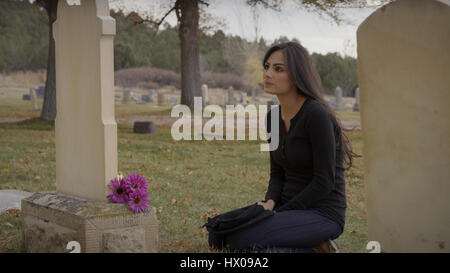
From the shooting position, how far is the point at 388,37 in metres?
3.91

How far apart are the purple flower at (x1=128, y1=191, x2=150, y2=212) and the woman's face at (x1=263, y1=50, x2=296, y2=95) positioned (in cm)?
125

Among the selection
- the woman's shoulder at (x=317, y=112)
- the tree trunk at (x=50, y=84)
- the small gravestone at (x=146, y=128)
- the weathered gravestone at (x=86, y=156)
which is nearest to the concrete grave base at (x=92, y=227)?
the weathered gravestone at (x=86, y=156)

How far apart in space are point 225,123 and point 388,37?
13.8m

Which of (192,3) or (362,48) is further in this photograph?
(192,3)

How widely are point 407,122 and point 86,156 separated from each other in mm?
2487

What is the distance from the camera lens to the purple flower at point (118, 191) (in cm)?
403

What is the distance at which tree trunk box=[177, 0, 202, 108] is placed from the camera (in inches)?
750

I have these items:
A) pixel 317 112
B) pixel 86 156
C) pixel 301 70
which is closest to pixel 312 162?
pixel 317 112

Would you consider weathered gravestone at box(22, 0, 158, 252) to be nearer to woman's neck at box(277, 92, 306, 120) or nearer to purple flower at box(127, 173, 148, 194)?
purple flower at box(127, 173, 148, 194)

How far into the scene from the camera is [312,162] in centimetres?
393

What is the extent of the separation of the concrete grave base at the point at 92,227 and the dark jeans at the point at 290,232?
781 mm

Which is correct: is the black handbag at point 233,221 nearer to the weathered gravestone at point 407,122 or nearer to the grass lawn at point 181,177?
the grass lawn at point 181,177
